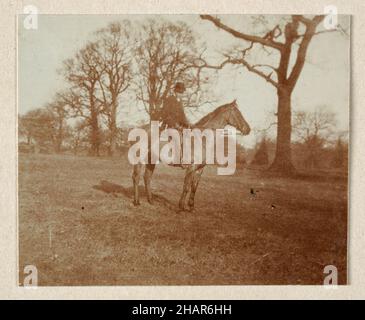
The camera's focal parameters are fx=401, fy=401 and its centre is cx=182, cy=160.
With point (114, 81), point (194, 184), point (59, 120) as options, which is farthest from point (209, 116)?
point (59, 120)

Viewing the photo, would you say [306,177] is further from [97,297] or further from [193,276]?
[97,297]

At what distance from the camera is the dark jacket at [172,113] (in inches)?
142

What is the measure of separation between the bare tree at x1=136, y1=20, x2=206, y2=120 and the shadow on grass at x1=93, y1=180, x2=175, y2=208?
681 millimetres

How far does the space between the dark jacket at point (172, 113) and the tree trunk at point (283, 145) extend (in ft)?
2.83

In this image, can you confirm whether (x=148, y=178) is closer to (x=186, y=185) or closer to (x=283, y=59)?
(x=186, y=185)

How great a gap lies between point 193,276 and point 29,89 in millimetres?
2219

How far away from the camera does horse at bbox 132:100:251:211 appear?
11.9ft

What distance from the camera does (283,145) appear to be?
366cm

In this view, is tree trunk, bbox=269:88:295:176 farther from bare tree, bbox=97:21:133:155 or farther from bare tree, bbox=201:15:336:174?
bare tree, bbox=97:21:133:155

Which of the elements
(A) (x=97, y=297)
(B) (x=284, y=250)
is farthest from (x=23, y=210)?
(B) (x=284, y=250)

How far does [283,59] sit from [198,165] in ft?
4.08

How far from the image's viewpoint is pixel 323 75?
11.9ft

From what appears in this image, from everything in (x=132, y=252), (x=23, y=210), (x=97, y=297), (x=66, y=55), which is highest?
(x=66, y=55)

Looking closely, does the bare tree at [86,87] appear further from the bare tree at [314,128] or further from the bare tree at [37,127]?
the bare tree at [314,128]
